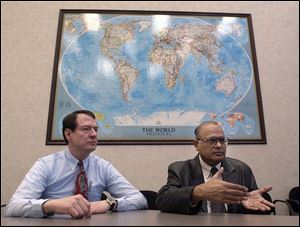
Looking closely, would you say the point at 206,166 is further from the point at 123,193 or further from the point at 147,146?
the point at 147,146

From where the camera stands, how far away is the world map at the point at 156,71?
146 inches

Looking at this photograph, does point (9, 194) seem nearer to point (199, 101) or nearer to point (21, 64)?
point (21, 64)

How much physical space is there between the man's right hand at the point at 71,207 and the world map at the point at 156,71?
2.03 m

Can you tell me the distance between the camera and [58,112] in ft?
12.0

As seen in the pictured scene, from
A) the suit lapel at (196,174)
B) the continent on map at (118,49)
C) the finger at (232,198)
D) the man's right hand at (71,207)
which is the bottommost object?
the man's right hand at (71,207)

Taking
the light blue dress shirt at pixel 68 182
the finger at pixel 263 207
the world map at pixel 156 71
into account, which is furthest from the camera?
the world map at pixel 156 71

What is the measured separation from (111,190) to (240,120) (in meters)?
2.01

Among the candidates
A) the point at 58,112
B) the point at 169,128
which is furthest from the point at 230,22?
the point at 58,112

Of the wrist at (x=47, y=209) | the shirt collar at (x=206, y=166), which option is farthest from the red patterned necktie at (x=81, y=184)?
the shirt collar at (x=206, y=166)

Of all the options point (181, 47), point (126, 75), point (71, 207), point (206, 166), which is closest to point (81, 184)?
point (71, 207)

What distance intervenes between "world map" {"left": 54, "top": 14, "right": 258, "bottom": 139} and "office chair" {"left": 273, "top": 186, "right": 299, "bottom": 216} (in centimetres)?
79

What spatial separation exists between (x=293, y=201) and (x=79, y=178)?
90.4 inches

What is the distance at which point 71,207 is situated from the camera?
151 cm

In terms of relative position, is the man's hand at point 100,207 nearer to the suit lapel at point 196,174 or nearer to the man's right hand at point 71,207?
the man's right hand at point 71,207
